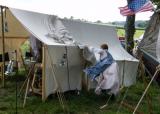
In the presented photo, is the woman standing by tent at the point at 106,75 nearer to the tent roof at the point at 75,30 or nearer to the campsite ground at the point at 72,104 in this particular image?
the campsite ground at the point at 72,104

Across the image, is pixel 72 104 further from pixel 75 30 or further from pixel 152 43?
pixel 152 43

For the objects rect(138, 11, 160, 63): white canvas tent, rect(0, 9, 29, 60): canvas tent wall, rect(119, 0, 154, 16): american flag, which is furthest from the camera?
rect(0, 9, 29, 60): canvas tent wall

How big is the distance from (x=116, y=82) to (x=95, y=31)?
9.72 ft

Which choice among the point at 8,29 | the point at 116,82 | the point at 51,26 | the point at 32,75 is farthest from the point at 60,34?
the point at 8,29

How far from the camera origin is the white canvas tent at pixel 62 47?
973 centimetres

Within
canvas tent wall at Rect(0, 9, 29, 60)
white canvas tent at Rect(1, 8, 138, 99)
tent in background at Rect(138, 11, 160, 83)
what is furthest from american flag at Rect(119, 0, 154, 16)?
canvas tent wall at Rect(0, 9, 29, 60)

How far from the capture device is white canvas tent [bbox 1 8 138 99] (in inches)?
383

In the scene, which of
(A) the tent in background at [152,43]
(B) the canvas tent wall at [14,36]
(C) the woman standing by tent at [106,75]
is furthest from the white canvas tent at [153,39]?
(B) the canvas tent wall at [14,36]

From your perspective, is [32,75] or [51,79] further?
[32,75]

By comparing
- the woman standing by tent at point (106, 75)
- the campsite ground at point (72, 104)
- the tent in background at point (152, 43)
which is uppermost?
the tent in background at point (152, 43)

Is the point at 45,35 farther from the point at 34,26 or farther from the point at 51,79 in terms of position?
the point at 51,79

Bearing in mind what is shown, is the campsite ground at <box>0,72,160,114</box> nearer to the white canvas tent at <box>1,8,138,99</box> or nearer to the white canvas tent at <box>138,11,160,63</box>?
the white canvas tent at <box>1,8,138,99</box>

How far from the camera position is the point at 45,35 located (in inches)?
397

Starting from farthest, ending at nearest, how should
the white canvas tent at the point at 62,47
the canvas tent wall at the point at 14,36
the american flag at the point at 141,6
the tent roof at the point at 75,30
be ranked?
the canvas tent wall at the point at 14,36
the american flag at the point at 141,6
the tent roof at the point at 75,30
the white canvas tent at the point at 62,47
